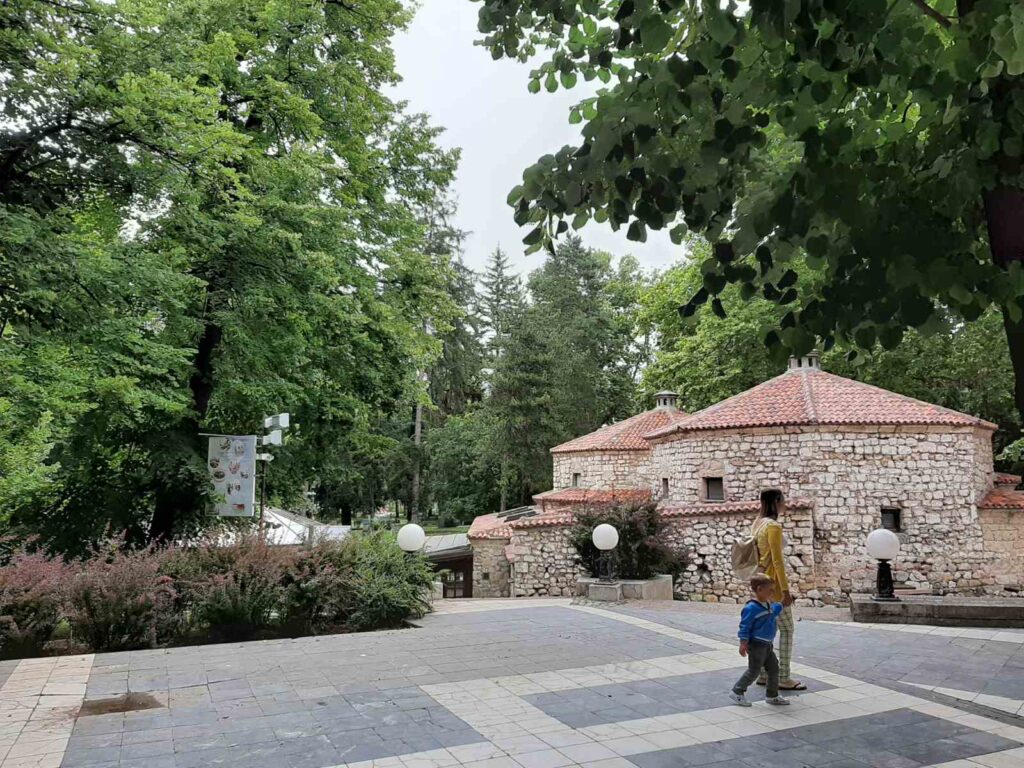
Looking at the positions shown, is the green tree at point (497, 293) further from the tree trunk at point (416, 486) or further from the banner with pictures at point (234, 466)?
the banner with pictures at point (234, 466)

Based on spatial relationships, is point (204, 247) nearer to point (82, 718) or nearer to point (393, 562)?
point (393, 562)

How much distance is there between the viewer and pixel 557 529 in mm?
18703

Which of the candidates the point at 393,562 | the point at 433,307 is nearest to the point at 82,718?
the point at 393,562

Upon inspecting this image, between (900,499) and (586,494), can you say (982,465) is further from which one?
(586,494)

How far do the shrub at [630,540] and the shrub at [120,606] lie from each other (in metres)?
8.45

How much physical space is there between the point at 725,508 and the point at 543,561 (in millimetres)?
5164

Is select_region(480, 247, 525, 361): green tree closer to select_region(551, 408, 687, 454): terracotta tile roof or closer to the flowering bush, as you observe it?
select_region(551, 408, 687, 454): terracotta tile roof

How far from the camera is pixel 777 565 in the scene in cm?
581

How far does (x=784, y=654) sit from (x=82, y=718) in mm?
5861

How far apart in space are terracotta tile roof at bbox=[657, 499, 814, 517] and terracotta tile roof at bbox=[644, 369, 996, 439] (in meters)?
2.04

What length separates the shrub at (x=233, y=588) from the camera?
27.8 feet

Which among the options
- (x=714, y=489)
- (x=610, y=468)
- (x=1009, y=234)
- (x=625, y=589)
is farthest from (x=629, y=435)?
(x=1009, y=234)

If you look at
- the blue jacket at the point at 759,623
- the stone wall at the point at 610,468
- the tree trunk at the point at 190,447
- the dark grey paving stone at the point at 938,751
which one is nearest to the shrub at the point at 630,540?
the tree trunk at the point at 190,447

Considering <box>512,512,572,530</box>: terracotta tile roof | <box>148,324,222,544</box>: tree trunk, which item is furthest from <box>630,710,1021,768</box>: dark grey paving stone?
<box>512,512,572,530</box>: terracotta tile roof
